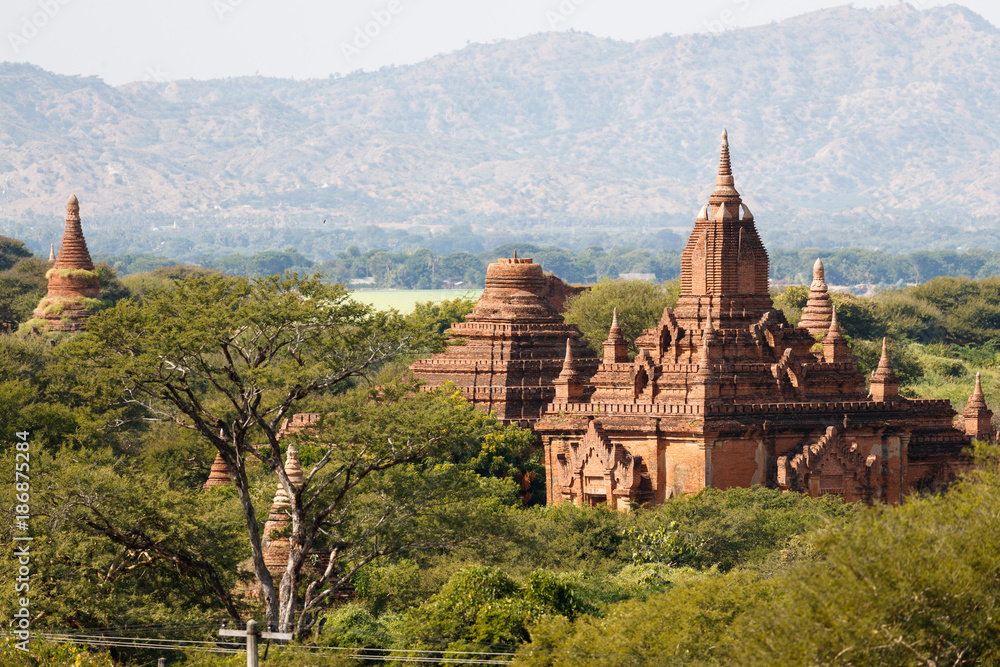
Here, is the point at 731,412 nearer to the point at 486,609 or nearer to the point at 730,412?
the point at 730,412

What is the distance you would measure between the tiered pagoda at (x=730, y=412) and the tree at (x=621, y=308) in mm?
18021

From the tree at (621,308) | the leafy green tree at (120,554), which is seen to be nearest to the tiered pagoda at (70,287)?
the tree at (621,308)

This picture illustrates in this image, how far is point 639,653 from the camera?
33625 mm

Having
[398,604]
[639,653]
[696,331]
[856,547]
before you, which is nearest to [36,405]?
[696,331]

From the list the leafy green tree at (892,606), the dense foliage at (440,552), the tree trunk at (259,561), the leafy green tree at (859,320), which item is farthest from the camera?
the leafy green tree at (859,320)

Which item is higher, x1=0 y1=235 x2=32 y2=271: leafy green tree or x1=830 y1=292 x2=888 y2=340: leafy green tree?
x1=0 y1=235 x2=32 y2=271: leafy green tree

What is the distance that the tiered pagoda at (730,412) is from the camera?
55.5 meters

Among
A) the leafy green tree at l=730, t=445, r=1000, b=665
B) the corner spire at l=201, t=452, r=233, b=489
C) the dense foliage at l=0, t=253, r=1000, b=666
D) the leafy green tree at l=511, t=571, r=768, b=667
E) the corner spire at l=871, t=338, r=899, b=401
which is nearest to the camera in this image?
the leafy green tree at l=730, t=445, r=1000, b=665

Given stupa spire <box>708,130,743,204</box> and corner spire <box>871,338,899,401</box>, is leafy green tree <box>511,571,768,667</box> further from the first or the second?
stupa spire <box>708,130,743,204</box>

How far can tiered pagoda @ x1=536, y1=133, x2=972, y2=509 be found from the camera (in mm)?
55531

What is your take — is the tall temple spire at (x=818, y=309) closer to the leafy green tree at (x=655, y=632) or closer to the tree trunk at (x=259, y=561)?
the tree trunk at (x=259, y=561)

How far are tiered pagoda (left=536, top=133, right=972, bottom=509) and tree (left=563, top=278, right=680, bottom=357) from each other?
18.0 metres

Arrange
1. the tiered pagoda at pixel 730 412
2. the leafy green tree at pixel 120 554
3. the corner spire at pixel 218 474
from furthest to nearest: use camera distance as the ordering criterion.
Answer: the corner spire at pixel 218 474, the tiered pagoda at pixel 730 412, the leafy green tree at pixel 120 554

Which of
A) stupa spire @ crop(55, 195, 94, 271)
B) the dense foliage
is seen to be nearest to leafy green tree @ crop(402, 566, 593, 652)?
the dense foliage
